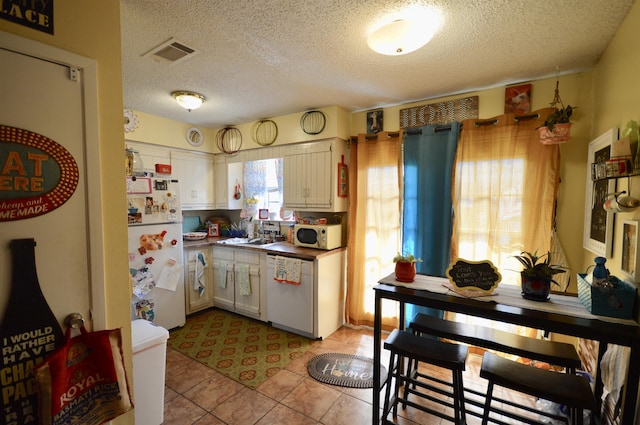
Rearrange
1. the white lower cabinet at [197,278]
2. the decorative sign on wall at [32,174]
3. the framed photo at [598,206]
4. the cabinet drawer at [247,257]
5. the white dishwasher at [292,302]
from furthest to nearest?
the white lower cabinet at [197,278] → the cabinet drawer at [247,257] → the white dishwasher at [292,302] → the framed photo at [598,206] → the decorative sign on wall at [32,174]

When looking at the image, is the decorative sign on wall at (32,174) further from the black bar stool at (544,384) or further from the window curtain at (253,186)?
the window curtain at (253,186)

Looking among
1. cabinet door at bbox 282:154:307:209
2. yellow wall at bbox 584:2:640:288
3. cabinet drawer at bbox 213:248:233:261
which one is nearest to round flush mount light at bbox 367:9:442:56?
yellow wall at bbox 584:2:640:288

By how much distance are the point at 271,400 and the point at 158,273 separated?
71.1 inches

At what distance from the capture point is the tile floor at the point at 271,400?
1912 mm

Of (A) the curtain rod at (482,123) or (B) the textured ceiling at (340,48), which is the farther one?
(A) the curtain rod at (482,123)

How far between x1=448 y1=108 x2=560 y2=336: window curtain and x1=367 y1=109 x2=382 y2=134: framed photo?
88 cm

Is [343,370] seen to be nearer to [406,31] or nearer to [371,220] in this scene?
[371,220]

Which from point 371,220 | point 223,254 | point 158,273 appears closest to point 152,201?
point 158,273

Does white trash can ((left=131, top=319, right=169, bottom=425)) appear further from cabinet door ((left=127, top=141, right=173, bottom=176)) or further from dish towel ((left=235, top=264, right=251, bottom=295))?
cabinet door ((left=127, top=141, right=173, bottom=176))

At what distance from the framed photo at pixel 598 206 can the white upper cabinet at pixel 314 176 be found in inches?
84.0

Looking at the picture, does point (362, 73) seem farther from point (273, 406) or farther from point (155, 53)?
point (273, 406)

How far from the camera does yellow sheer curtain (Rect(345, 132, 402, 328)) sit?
9.89 feet

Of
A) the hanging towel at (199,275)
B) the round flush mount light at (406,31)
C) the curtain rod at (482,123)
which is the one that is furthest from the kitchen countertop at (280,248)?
the round flush mount light at (406,31)

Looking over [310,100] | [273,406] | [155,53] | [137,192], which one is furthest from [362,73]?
[273,406]
